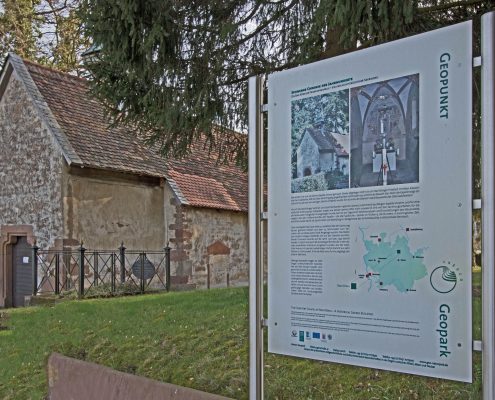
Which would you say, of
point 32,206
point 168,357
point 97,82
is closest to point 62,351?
point 168,357

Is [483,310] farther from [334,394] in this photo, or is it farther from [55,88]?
[55,88]

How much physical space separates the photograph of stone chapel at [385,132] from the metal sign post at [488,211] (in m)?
0.35

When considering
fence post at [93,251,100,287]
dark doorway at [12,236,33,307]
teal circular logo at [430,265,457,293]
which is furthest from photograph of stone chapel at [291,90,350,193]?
dark doorway at [12,236,33,307]

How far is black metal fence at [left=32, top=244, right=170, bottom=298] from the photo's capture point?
1433 cm

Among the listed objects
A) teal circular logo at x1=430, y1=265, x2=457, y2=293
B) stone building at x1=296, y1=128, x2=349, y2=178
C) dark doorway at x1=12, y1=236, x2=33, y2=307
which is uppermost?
stone building at x1=296, y1=128, x2=349, y2=178

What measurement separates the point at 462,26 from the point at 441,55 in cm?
17

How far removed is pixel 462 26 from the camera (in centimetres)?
290

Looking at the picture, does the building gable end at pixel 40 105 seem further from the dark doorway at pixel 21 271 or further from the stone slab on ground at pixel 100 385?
the stone slab on ground at pixel 100 385

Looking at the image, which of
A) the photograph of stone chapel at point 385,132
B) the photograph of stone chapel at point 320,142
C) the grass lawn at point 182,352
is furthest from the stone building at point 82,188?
the photograph of stone chapel at point 385,132

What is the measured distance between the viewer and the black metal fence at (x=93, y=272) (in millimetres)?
14328

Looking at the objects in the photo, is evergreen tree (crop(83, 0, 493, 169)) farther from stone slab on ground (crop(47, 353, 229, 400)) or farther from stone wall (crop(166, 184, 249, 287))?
stone wall (crop(166, 184, 249, 287))

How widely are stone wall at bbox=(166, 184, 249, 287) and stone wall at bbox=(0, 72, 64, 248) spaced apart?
3978 millimetres

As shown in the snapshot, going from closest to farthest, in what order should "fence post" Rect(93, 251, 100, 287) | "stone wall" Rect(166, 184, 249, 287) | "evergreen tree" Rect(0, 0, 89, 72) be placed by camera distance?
1. "fence post" Rect(93, 251, 100, 287)
2. "stone wall" Rect(166, 184, 249, 287)
3. "evergreen tree" Rect(0, 0, 89, 72)

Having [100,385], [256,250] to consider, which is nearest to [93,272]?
[100,385]
